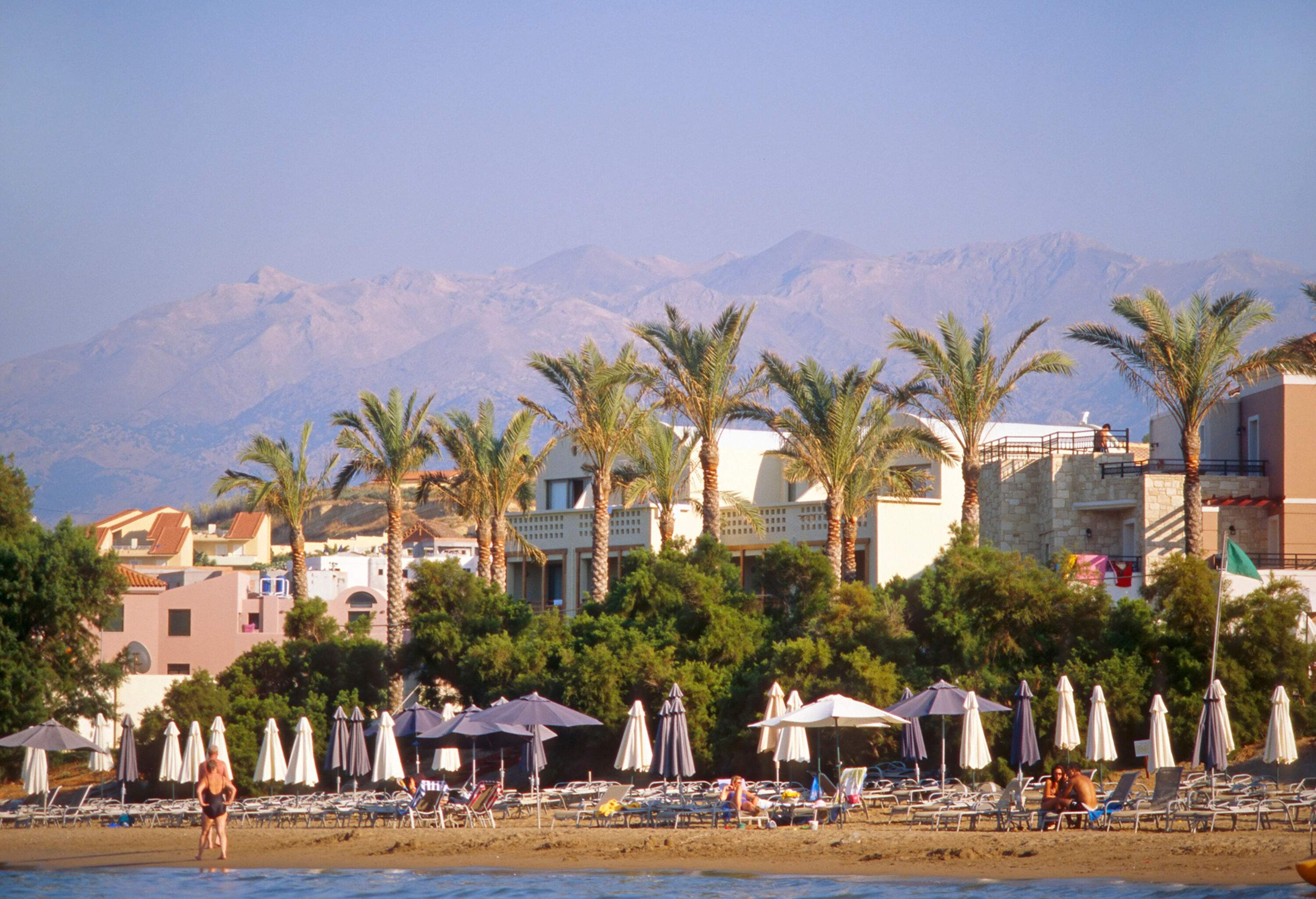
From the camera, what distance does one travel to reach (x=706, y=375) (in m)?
35.2

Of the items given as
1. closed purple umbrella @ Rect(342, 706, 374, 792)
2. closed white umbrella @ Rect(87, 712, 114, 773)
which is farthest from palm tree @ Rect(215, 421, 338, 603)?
closed purple umbrella @ Rect(342, 706, 374, 792)

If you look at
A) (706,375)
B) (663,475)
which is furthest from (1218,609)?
(663,475)

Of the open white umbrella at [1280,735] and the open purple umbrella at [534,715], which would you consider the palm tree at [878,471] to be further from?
the open white umbrella at [1280,735]

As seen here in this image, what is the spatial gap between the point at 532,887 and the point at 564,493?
93.4ft

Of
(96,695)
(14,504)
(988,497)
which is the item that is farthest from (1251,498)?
(14,504)

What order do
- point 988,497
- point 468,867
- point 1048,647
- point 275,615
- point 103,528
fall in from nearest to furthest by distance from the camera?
point 468,867 < point 1048,647 < point 988,497 < point 275,615 < point 103,528

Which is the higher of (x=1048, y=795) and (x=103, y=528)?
(x=103, y=528)

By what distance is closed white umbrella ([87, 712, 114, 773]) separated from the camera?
31.4 metres

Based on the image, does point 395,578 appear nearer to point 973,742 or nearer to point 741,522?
point 741,522

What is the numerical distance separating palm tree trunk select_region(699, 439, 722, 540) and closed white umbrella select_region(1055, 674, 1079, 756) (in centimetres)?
1273

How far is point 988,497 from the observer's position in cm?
4097

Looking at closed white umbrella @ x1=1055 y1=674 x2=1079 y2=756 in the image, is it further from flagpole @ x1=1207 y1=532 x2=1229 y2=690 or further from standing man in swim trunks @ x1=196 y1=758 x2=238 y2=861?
standing man in swim trunks @ x1=196 y1=758 x2=238 y2=861

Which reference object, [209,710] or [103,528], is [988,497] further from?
[103,528]

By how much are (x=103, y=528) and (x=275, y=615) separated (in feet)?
127
